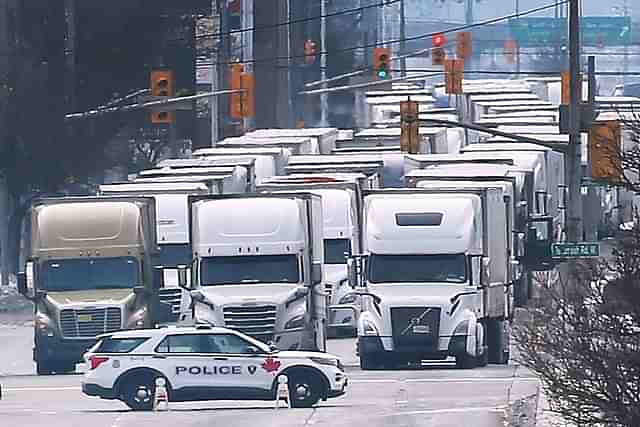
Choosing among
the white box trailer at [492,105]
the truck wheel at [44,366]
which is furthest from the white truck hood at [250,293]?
the white box trailer at [492,105]

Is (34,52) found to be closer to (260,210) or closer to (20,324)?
(20,324)

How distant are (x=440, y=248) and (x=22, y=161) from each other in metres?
24.2

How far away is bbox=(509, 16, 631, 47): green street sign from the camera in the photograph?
563 feet

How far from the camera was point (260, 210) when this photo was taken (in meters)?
33.1

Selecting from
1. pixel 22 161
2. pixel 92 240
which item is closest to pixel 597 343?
pixel 92 240

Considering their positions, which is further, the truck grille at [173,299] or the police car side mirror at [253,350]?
the truck grille at [173,299]

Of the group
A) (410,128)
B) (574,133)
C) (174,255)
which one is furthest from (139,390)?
(410,128)

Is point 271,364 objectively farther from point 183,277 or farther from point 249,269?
point 183,277

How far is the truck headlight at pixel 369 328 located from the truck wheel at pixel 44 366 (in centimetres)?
625

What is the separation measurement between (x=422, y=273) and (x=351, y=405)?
6.19 meters

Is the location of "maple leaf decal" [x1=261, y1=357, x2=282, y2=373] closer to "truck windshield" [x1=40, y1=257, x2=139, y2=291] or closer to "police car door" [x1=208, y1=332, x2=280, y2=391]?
"police car door" [x1=208, y1=332, x2=280, y2=391]

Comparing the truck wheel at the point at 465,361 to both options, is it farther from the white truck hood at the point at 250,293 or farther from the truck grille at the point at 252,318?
the truck grille at the point at 252,318

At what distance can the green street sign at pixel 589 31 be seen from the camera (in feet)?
563

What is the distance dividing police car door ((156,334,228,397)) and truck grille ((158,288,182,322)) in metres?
10.2
